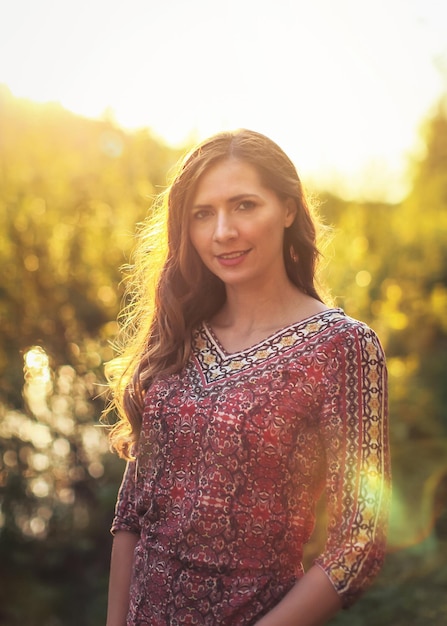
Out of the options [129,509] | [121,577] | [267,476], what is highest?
[267,476]

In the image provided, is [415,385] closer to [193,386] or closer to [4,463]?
[4,463]

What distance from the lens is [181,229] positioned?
Answer: 7.13 ft

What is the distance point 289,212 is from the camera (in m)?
2.13

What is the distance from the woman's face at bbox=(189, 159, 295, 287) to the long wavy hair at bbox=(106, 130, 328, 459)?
30mm

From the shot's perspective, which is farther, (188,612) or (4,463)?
(4,463)

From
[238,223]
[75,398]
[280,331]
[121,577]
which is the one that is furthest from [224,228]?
[75,398]

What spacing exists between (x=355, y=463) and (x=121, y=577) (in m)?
0.80

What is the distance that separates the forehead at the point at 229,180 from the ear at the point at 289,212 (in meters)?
0.12

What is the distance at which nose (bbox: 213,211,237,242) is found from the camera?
197cm

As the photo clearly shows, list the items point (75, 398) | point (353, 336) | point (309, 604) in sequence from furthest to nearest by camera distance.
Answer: point (75, 398) < point (353, 336) < point (309, 604)

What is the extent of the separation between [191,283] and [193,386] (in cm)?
37

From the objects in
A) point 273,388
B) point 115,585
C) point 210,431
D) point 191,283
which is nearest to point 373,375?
point 273,388

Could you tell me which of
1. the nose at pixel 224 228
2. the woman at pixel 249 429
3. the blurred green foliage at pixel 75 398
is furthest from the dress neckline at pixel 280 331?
the blurred green foliage at pixel 75 398

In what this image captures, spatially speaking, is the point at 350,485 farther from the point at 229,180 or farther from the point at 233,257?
the point at 229,180
